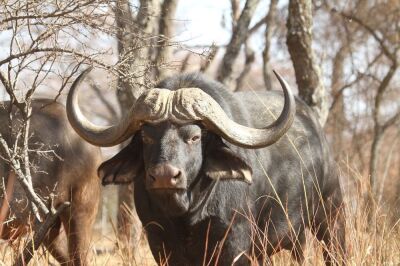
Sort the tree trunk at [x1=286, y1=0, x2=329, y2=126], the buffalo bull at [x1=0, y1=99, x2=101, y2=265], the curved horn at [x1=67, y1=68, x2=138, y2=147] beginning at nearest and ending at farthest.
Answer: the curved horn at [x1=67, y1=68, x2=138, y2=147]
the buffalo bull at [x1=0, y1=99, x2=101, y2=265]
the tree trunk at [x1=286, y1=0, x2=329, y2=126]

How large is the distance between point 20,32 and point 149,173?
138 cm

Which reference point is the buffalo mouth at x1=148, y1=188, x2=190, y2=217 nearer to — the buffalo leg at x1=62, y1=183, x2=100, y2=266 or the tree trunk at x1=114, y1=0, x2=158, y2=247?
the tree trunk at x1=114, y1=0, x2=158, y2=247

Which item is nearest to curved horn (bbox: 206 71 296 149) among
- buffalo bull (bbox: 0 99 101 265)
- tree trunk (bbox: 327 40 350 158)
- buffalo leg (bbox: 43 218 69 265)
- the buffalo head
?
the buffalo head

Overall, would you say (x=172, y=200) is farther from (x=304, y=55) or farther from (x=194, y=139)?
(x=304, y=55)

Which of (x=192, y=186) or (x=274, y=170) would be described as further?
(x=274, y=170)

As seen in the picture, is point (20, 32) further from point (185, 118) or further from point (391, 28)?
point (391, 28)

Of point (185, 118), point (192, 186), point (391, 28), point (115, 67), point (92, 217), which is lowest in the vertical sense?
point (92, 217)

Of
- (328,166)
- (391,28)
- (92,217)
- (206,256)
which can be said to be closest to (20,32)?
(206,256)

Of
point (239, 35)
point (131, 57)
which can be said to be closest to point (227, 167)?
point (131, 57)

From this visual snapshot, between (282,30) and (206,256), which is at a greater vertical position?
(282,30)

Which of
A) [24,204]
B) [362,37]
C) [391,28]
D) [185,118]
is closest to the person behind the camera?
[185,118]

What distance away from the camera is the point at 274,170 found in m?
5.98

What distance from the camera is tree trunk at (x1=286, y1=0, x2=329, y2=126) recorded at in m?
8.15

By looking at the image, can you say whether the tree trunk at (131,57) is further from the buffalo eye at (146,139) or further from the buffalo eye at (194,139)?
the buffalo eye at (194,139)
